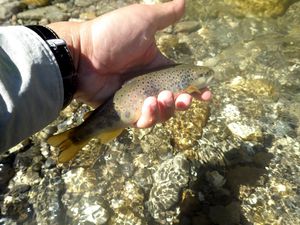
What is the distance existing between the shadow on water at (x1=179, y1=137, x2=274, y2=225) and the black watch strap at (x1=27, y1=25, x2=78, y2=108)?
5.02 ft

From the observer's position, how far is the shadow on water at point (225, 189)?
396 centimetres

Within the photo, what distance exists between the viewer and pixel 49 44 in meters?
3.23

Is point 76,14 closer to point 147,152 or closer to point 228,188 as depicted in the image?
point 147,152

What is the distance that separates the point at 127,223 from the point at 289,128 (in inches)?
81.1

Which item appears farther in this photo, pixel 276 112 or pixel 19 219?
pixel 276 112

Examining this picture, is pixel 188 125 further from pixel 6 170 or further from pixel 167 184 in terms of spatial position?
pixel 6 170

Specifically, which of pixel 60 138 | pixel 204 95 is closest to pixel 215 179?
pixel 204 95

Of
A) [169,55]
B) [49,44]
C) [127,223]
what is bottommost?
[127,223]

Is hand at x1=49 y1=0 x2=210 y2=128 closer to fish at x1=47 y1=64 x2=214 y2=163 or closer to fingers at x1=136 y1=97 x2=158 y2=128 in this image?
fish at x1=47 y1=64 x2=214 y2=163

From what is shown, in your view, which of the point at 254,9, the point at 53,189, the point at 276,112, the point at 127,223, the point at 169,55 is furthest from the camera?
the point at 254,9

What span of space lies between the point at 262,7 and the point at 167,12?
8.70 feet

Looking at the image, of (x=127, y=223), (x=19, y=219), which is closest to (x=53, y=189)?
(x=19, y=219)

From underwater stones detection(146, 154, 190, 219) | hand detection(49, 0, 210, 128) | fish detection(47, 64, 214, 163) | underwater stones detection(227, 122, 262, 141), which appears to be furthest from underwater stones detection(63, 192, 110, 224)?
underwater stones detection(227, 122, 262, 141)

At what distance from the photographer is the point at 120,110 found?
3695 millimetres
